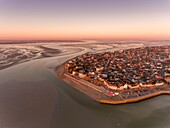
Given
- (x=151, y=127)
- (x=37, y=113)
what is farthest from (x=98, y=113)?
(x=37, y=113)

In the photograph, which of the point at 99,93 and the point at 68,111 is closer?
the point at 68,111

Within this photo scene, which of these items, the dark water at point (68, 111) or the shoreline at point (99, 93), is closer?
the dark water at point (68, 111)

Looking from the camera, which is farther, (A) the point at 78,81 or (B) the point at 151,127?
(A) the point at 78,81

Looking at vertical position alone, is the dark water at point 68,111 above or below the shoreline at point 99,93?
below

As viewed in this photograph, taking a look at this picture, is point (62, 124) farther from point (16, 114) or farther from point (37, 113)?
point (16, 114)

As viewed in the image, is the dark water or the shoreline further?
the shoreline

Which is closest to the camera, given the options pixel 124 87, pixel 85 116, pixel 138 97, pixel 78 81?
pixel 85 116

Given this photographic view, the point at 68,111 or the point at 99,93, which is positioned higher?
the point at 99,93

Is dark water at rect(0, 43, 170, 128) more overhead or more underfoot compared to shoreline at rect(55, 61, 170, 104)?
more underfoot
